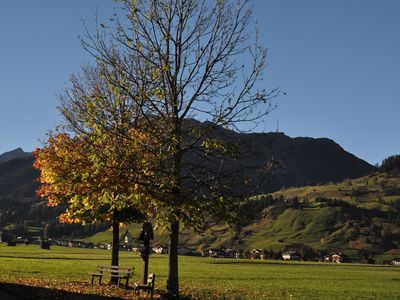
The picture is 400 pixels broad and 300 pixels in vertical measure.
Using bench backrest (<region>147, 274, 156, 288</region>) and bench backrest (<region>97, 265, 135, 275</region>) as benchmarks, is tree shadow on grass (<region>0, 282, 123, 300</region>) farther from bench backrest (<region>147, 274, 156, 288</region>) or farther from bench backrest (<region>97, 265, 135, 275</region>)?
bench backrest (<region>97, 265, 135, 275</region>)

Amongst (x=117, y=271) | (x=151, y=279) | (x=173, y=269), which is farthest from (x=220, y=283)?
(x=173, y=269)

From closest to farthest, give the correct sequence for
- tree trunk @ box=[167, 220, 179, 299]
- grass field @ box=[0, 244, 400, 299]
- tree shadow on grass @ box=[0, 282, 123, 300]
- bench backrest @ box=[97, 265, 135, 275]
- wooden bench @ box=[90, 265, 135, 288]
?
tree shadow on grass @ box=[0, 282, 123, 300] < tree trunk @ box=[167, 220, 179, 299] < bench backrest @ box=[97, 265, 135, 275] < wooden bench @ box=[90, 265, 135, 288] < grass field @ box=[0, 244, 400, 299]

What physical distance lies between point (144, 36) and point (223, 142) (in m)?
6.43

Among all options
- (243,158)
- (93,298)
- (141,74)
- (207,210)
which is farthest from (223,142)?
(93,298)

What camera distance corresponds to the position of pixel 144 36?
86.1ft

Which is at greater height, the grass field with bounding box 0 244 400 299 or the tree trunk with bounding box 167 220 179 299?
the tree trunk with bounding box 167 220 179 299


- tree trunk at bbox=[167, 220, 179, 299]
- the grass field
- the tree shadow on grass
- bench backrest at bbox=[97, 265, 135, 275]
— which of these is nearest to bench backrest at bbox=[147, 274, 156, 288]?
tree trunk at bbox=[167, 220, 179, 299]

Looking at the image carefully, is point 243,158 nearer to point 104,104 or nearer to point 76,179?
point 104,104

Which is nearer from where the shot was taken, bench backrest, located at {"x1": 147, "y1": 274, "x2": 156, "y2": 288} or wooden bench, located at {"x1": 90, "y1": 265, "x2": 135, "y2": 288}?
bench backrest, located at {"x1": 147, "y1": 274, "x2": 156, "y2": 288}

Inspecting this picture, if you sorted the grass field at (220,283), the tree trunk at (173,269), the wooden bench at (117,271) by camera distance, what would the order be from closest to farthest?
the tree trunk at (173,269)
the wooden bench at (117,271)
the grass field at (220,283)

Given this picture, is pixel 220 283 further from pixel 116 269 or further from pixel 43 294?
pixel 43 294

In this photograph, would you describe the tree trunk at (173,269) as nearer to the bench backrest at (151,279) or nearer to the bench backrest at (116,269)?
the bench backrest at (151,279)

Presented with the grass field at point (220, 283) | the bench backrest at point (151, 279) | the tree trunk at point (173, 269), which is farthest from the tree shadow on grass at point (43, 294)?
the tree trunk at point (173, 269)

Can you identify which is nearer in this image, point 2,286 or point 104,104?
point 104,104
